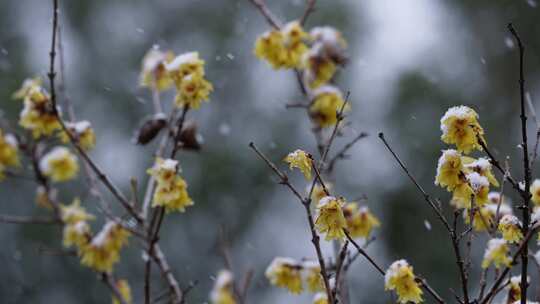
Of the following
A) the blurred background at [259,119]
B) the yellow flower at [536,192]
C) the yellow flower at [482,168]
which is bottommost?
the yellow flower at [482,168]

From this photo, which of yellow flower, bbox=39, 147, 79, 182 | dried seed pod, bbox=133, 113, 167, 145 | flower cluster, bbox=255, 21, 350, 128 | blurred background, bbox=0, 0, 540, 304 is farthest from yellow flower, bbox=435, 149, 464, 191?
blurred background, bbox=0, 0, 540, 304

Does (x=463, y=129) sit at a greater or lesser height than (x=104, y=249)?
greater

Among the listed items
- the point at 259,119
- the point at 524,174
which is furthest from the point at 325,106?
the point at 259,119

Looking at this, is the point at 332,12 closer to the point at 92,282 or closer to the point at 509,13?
the point at 509,13

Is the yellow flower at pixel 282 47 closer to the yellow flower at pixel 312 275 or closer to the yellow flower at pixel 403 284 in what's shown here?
the yellow flower at pixel 312 275

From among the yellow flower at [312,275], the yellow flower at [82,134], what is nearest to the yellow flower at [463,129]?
the yellow flower at [312,275]

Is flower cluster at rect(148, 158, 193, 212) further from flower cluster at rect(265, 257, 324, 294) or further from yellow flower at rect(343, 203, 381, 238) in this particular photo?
yellow flower at rect(343, 203, 381, 238)

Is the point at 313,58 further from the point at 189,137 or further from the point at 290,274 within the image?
the point at 290,274

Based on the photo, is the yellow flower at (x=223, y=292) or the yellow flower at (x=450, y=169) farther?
the yellow flower at (x=223, y=292)
